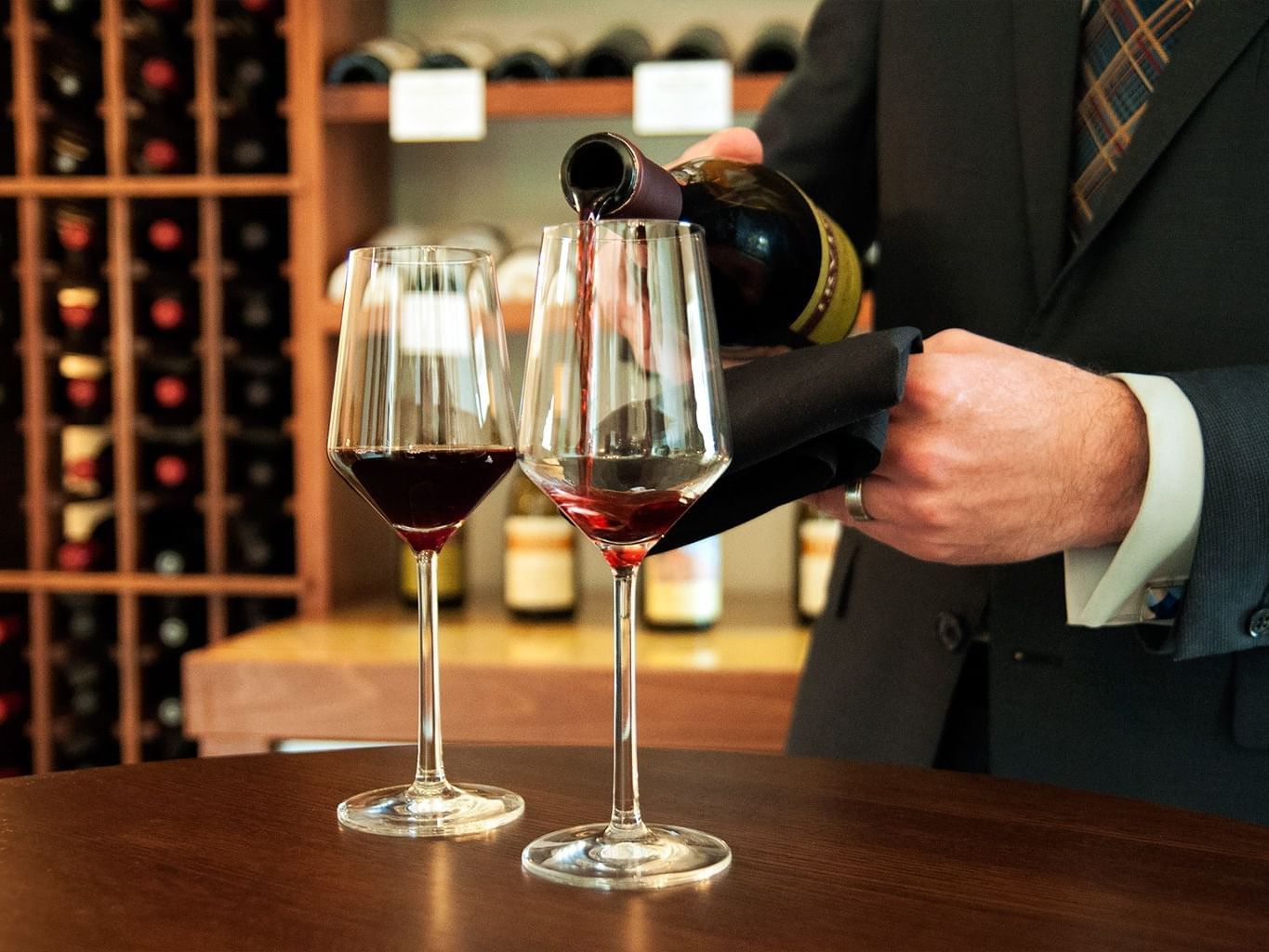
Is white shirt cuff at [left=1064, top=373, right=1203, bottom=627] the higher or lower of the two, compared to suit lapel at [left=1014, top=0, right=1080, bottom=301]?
lower

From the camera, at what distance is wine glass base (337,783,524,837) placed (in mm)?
532

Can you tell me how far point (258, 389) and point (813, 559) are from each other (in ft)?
2.72

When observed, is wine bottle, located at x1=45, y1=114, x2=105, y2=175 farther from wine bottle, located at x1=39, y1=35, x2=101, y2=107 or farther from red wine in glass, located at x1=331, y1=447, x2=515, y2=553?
red wine in glass, located at x1=331, y1=447, x2=515, y2=553

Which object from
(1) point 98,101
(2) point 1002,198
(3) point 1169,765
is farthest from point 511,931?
(1) point 98,101

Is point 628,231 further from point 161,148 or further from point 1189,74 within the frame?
point 161,148

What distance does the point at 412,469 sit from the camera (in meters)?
0.60

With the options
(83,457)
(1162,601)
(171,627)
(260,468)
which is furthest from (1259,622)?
(83,457)

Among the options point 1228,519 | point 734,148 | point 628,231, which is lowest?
point 1228,519

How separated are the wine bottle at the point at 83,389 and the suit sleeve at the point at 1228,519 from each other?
1.64 meters

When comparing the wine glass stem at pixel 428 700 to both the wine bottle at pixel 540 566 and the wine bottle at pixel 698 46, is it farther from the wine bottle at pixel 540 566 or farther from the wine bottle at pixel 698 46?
the wine bottle at pixel 698 46

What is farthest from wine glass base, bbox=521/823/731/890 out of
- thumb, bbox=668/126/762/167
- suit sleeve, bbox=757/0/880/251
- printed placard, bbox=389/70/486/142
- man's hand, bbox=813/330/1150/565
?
printed placard, bbox=389/70/486/142

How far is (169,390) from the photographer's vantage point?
193 centimetres

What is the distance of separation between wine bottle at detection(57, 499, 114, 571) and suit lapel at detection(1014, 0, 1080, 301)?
5.06ft

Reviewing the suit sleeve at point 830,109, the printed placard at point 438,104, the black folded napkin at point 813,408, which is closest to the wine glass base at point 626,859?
the black folded napkin at point 813,408
